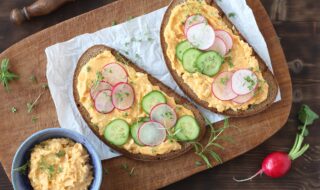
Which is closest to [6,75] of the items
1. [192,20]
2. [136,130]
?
[136,130]

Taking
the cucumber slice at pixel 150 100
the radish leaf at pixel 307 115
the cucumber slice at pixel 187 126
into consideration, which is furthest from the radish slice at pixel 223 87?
the radish leaf at pixel 307 115

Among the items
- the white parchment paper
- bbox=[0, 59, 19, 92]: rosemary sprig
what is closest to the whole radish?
the white parchment paper

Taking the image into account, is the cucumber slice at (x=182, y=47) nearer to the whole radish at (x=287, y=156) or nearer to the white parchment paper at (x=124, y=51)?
the white parchment paper at (x=124, y=51)

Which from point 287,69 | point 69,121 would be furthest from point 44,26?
point 287,69

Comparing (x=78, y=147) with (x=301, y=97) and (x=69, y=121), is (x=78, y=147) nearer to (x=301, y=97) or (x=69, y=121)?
(x=69, y=121)

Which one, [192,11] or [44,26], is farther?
[44,26]

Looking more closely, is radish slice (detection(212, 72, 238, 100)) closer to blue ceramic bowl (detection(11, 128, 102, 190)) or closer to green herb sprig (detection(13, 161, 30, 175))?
blue ceramic bowl (detection(11, 128, 102, 190))
